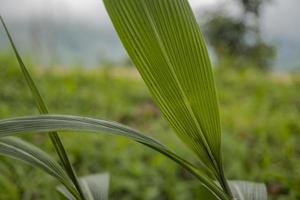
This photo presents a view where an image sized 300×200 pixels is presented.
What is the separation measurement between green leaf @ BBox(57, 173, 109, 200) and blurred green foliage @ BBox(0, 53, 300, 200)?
177 millimetres

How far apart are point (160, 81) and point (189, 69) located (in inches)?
1.5

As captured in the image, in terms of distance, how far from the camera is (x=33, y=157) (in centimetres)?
47

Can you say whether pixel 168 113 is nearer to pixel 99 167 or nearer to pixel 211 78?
pixel 211 78

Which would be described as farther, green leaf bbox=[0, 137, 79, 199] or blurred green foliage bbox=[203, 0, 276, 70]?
blurred green foliage bbox=[203, 0, 276, 70]

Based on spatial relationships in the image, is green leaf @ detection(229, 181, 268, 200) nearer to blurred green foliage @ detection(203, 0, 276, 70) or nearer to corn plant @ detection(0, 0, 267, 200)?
corn plant @ detection(0, 0, 267, 200)

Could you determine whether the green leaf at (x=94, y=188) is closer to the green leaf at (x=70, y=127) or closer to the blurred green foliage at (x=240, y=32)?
the green leaf at (x=70, y=127)

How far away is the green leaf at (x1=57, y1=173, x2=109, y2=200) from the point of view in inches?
22.3

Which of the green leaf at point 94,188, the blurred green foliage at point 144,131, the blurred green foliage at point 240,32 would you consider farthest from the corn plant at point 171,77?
the blurred green foliage at point 240,32

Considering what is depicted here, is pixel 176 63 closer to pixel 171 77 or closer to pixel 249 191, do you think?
pixel 171 77

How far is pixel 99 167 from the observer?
4.66 ft

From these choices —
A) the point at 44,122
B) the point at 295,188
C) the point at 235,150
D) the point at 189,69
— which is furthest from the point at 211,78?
the point at 235,150

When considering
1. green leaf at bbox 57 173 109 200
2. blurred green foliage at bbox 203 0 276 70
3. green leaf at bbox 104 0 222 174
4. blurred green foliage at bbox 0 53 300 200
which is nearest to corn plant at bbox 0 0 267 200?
green leaf at bbox 104 0 222 174

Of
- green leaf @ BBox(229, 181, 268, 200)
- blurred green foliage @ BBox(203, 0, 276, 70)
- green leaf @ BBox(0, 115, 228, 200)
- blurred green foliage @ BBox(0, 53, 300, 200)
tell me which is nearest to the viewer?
green leaf @ BBox(0, 115, 228, 200)

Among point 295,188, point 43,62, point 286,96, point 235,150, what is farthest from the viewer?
point 43,62
